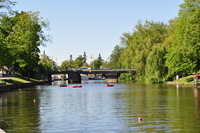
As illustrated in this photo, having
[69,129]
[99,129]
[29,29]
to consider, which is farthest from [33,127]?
[29,29]

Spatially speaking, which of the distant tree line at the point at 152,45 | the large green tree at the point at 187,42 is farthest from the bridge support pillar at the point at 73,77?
the large green tree at the point at 187,42

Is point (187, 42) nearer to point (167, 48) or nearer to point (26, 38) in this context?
point (167, 48)

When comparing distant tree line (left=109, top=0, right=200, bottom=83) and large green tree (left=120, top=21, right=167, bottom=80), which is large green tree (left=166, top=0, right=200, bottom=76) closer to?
distant tree line (left=109, top=0, right=200, bottom=83)

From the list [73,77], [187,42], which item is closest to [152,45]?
[187,42]

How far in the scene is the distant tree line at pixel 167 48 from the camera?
88000 mm

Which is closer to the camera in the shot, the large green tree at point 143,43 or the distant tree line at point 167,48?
the distant tree line at point 167,48

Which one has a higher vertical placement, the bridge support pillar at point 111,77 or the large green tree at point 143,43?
the large green tree at point 143,43

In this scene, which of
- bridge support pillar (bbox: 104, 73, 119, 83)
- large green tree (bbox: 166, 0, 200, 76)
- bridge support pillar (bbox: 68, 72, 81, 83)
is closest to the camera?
large green tree (bbox: 166, 0, 200, 76)

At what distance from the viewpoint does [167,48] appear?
10338 cm

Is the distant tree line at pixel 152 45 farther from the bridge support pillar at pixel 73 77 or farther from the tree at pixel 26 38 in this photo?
the bridge support pillar at pixel 73 77

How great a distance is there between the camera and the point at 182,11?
9650 centimetres

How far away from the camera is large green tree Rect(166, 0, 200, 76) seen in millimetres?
87250

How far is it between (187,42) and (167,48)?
1514 centimetres

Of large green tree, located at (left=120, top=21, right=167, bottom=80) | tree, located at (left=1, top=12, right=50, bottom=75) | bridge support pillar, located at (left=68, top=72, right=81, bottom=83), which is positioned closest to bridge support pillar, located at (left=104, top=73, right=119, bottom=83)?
bridge support pillar, located at (left=68, top=72, right=81, bottom=83)
